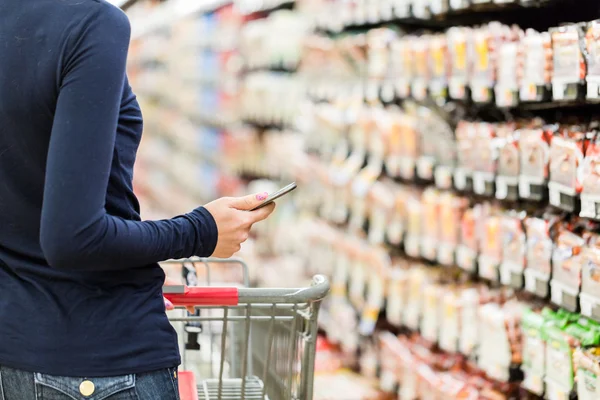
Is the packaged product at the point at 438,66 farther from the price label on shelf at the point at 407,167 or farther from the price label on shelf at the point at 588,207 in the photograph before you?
the price label on shelf at the point at 588,207

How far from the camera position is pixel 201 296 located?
160cm

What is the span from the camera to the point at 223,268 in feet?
19.7

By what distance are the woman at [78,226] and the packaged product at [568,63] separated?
156 centimetres

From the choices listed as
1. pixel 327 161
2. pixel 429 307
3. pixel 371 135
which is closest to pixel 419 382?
pixel 429 307

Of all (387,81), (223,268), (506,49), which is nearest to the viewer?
(506,49)

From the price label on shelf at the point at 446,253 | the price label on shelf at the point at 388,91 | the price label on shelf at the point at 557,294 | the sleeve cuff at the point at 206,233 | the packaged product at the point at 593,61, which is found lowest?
the price label on shelf at the point at 446,253

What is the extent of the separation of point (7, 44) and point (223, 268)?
16.2ft

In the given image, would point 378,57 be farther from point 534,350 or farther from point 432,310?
point 534,350

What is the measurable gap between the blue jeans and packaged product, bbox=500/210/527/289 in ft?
6.32

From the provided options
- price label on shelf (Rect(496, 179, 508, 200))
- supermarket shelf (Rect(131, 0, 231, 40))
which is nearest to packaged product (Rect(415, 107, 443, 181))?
price label on shelf (Rect(496, 179, 508, 200))

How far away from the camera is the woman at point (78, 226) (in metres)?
1.05

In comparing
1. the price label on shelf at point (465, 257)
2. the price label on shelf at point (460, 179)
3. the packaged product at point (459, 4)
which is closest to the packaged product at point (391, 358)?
the price label on shelf at point (465, 257)

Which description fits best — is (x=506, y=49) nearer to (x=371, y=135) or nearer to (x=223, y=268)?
(x=371, y=135)

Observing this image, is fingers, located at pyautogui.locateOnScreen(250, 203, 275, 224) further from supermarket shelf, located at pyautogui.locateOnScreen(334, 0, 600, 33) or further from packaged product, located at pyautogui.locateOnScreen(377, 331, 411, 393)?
packaged product, located at pyautogui.locateOnScreen(377, 331, 411, 393)
